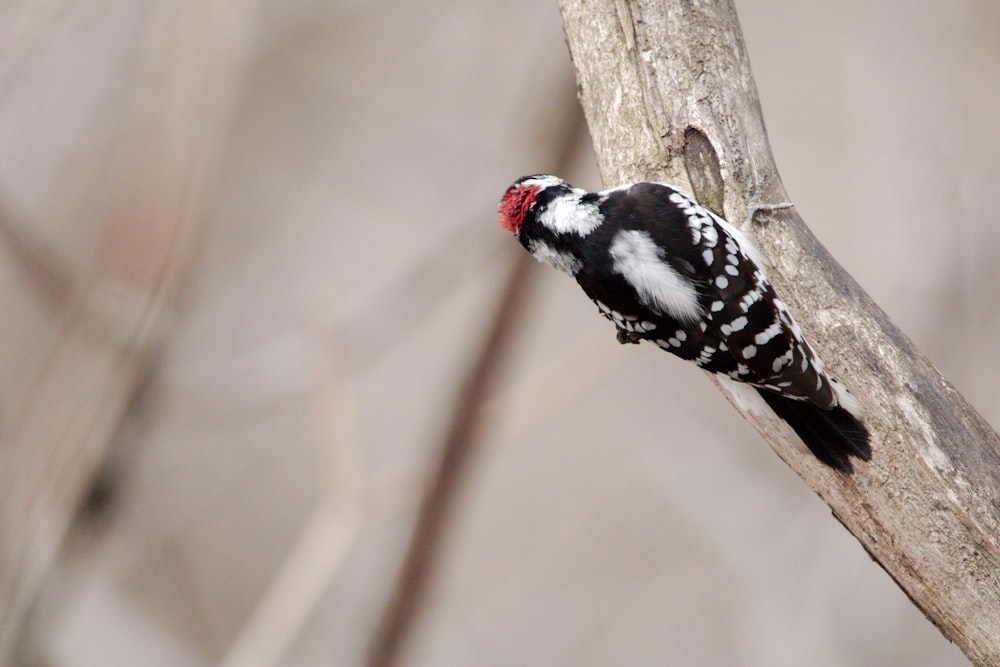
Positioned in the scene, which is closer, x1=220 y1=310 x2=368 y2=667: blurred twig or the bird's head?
the bird's head

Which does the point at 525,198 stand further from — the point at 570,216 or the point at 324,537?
the point at 324,537

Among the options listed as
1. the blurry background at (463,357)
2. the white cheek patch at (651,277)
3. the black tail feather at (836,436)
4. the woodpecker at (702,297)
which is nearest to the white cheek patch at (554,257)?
the woodpecker at (702,297)

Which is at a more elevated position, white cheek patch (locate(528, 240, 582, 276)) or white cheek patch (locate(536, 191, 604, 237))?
white cheek patch (locate(536, 191, 604, 237))

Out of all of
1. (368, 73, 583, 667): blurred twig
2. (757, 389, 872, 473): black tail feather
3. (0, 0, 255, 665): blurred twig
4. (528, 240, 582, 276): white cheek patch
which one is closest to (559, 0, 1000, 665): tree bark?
(757, 389, 872, 473): black tail feather

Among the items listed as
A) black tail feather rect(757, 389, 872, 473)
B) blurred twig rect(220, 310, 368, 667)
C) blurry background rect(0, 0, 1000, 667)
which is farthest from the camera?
blurry background rect(0, 0, 1000, 667)

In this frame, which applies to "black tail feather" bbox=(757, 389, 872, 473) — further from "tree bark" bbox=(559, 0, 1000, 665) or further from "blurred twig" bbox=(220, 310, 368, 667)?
"blurred twig" bbox=(220, 310, 368, 667)

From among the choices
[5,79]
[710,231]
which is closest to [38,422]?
[5,79]

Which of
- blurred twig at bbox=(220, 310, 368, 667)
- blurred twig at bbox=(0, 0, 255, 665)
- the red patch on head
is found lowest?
blurred twig at bbox=(220, 310, 368, 667)
